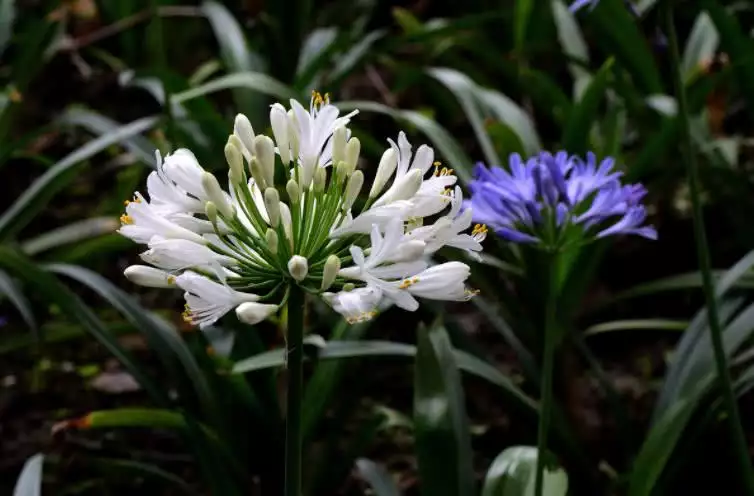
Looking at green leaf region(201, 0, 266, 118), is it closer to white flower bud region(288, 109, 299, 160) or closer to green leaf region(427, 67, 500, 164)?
green leaf region(427, 67, 500, 164)

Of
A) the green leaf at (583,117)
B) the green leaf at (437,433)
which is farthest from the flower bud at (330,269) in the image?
the green leaf at (583,117)

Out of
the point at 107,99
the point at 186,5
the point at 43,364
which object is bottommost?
the point at 43,364

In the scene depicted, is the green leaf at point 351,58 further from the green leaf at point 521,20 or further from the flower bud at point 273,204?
the flower bud at point 273,204

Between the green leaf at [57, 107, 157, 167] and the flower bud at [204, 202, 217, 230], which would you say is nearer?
the flower bud at [204, 202, 217, 230]

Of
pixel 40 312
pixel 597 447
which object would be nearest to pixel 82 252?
pixel 40 312

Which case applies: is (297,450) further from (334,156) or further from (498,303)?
(498,303)

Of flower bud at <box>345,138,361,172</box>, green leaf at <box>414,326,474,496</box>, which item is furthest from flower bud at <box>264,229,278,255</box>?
green leaf at <box>414,326,474,496</box>

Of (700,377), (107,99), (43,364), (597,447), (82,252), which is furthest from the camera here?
(107,99)
